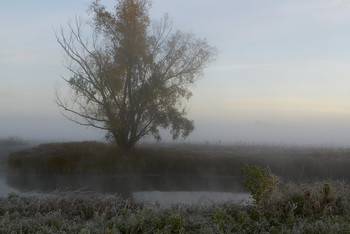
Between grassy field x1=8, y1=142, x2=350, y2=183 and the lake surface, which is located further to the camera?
grassy field x1=8, y1=142, x2=350, y2=183

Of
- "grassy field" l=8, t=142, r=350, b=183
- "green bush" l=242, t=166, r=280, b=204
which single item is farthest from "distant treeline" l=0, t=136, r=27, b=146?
"green bush" l=242, t=166, r=280, b=204

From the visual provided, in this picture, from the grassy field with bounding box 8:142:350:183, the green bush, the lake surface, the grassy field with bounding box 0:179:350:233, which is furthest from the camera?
the grassy field with bounding box 8:142:350:183

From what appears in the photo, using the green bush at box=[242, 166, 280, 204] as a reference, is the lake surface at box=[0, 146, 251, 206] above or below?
below

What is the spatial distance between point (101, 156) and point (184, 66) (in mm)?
6619

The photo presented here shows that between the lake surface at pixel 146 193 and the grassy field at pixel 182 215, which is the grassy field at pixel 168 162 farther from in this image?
the grassy field at pixel 182 215

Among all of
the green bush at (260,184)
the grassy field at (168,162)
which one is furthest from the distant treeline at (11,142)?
the green bush at (260,184)

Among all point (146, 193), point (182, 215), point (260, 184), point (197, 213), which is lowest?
point (146, 193)

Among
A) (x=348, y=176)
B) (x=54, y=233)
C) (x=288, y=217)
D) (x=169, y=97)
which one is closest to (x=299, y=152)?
(x=348, y=176)

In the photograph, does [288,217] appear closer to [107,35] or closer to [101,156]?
[101,156]

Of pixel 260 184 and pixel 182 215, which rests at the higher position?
pixel 260 184

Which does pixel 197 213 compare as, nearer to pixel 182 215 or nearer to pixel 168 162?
pixel 182 215

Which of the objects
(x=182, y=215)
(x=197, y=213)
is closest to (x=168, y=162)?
(x=197, y=213)

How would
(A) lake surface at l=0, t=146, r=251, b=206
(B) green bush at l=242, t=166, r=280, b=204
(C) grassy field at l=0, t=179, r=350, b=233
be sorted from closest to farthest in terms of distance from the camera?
(C) grassy field at l=0, t=179, r=350, b=233 < (B) green bush at l=242, t=166, r=280, b=204 < (A) lake surface at l=0, t=146, r=251, b=206

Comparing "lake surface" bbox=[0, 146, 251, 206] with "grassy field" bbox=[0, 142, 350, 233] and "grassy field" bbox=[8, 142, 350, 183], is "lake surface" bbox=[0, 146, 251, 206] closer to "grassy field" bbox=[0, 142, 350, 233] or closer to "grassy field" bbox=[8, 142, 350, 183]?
"grassy field" bbox=[8, 142, 350, 183]
